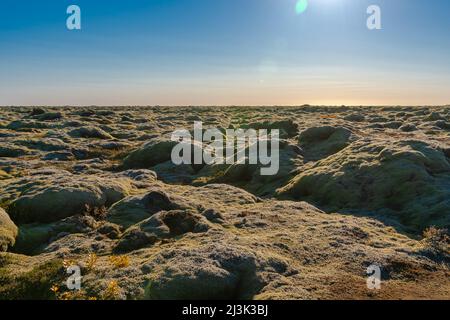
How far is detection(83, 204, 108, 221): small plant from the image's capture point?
2682cm

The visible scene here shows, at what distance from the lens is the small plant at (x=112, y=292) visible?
1557cm

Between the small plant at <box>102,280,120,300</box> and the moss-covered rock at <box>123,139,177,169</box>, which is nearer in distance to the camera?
the small plant at <box>102,280,120,300</box>

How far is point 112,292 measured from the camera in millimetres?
15727

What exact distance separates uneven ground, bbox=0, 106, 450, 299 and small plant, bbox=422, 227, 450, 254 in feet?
0.20

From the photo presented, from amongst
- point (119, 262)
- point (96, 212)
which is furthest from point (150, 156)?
point (119, 262)

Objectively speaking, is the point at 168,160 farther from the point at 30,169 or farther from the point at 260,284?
the point at 260,284

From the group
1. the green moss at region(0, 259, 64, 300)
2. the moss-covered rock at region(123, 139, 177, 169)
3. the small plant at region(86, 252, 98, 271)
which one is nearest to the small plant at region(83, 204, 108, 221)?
the small plant at region(86, 252, 98, 271)

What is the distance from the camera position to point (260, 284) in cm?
1700

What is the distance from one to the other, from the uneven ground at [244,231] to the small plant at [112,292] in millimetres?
43

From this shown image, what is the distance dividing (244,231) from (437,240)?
410 inches

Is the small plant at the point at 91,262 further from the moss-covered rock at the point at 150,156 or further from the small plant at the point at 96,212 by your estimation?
the moss-covered rock at the point at 150,156

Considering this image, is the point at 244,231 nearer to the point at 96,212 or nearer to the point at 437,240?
the point at 96,212

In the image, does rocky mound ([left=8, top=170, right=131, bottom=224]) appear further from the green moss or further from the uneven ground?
the green moss

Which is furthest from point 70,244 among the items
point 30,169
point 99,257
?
point 30,169
